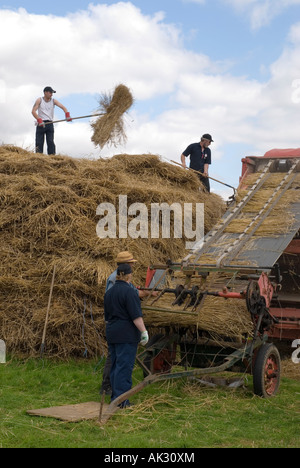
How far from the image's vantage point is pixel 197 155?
437 inches

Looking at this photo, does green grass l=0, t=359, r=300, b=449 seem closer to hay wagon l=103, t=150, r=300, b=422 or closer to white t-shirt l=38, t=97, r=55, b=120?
hay wagon l=103, t=150, r=300, b=422

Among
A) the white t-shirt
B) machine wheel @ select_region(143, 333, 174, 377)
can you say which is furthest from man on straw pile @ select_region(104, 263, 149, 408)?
the white t-shirt

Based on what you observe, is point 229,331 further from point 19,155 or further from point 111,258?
point 19,155

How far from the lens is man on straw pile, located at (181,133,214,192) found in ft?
36.3

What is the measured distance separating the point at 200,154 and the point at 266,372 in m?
5.44

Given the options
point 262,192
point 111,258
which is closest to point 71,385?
point 111,258

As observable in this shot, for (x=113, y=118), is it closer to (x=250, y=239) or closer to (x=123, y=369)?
(x=250, y=239)

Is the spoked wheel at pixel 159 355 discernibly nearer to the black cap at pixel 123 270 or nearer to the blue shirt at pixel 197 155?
the black cap at pixel 123 270

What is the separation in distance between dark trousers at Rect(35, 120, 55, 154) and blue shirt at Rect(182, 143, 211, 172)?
266cm

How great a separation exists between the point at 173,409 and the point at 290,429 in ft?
4.25

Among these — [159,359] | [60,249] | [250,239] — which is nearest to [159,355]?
[159,359]

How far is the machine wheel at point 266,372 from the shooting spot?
257 inches

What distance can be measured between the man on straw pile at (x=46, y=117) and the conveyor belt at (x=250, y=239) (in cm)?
420

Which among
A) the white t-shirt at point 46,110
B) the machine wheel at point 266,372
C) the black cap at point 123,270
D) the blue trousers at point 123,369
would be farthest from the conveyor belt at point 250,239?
the white t-shirt at point 46,110
